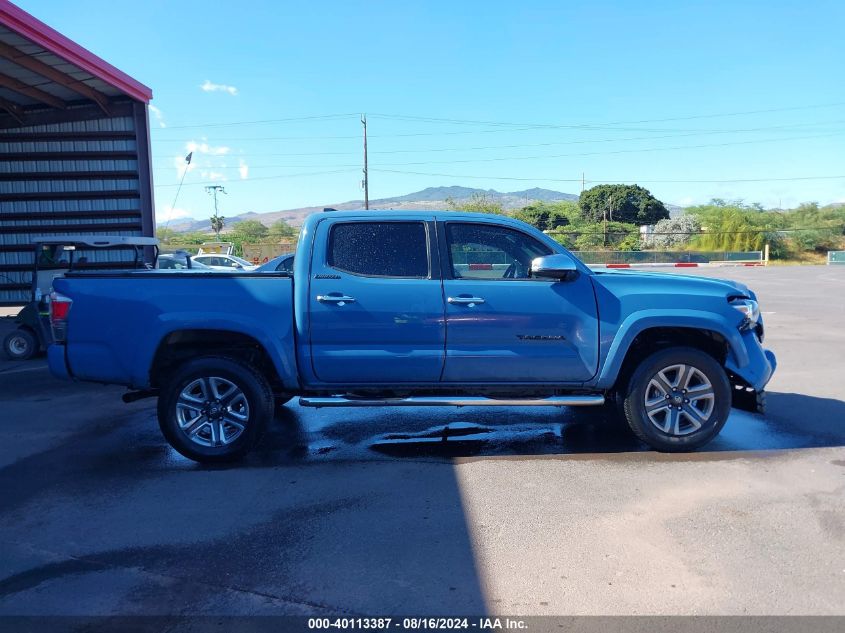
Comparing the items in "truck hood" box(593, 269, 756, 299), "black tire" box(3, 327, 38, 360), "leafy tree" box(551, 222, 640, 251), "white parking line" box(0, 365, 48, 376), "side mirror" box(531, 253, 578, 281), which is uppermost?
"leafy tree" box(551, 222, 640, 251)

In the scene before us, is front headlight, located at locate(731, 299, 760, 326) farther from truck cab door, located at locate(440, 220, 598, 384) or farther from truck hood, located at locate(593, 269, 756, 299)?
truck cab door, located at locate(440, 220, 598, 384)

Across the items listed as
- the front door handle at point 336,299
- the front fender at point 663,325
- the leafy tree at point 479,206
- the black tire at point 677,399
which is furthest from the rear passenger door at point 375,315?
the leafy tree at point 479,206

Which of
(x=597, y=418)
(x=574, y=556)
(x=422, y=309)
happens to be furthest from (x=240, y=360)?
(x=597, y=418)

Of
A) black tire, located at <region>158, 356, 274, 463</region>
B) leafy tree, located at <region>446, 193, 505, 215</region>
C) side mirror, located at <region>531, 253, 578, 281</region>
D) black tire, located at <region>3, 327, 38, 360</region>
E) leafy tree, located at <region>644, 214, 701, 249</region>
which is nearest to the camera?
side mirror, located at <region>531, 253, 578, 281</region>

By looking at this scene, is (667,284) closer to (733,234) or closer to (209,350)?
(209,350)

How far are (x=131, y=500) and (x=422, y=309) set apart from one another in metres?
2.53

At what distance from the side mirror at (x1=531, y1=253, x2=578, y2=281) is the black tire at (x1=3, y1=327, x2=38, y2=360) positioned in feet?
30.0

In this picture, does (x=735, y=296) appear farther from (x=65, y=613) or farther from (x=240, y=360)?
(x=65, y=613)

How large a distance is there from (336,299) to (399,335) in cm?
58

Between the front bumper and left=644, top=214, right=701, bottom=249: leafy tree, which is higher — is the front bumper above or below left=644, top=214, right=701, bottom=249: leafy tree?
below

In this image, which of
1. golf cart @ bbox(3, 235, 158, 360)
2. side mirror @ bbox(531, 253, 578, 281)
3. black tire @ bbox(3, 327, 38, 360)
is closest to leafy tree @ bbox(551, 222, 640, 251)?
golf cart @ bbox(3, 235, 158, 360)

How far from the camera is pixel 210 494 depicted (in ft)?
15.4

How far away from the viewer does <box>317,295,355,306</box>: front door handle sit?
17.0ft

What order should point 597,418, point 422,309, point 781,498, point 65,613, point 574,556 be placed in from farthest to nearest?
point 597,418, point 422,309, point 781,498, point 574,556, point 65,613
